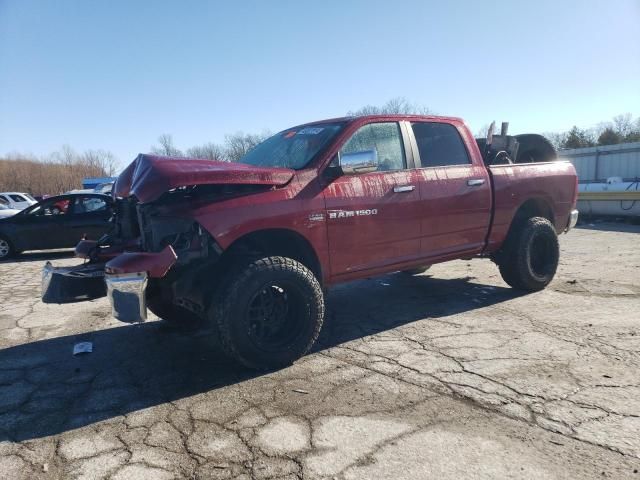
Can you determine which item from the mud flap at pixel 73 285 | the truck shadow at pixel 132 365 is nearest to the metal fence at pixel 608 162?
the truck shadow at pixel 132 365

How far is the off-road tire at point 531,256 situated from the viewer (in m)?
5.70

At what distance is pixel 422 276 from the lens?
732cm

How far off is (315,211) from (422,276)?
3765 mm

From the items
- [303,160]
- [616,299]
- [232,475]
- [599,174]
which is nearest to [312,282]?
[303,160]

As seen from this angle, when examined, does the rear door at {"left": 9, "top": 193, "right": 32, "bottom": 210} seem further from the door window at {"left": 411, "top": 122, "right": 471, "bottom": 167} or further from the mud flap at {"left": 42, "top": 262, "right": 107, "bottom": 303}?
the door window at {"left": 411, "top": 122, "right": 471, "bottom": 167}

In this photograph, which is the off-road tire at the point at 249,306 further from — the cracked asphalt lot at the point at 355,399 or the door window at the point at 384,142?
the door window at the point at 384,142

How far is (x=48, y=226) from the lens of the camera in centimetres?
1135

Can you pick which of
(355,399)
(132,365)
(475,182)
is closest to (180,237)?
(132,365)

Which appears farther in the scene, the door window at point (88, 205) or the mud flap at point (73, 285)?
the door window at point (88, 205)

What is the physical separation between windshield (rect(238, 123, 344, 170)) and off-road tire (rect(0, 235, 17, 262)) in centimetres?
896

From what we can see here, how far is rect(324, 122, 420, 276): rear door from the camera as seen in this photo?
13.7 feet

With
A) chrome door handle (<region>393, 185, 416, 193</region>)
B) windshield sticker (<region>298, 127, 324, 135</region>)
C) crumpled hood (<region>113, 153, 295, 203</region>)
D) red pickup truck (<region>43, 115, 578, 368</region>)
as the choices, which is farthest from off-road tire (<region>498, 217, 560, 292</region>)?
crumpled hood (<region>113, 153, 295, 203</region>)

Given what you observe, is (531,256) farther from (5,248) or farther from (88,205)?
(5,248)

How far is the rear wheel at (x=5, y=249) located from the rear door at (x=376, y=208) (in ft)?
33.8
